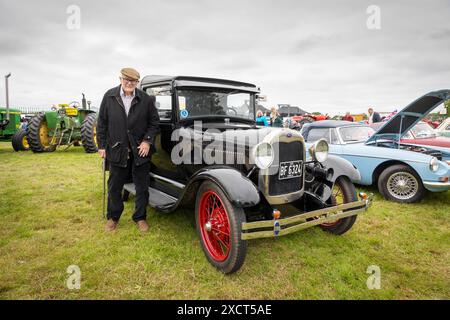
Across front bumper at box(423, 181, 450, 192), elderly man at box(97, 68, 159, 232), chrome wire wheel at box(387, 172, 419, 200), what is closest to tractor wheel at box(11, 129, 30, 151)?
elderly man at box(97, 68, 159, 232)

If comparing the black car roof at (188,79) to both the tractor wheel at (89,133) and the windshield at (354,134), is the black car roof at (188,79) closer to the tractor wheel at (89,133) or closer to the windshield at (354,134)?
the windshield at (354,134)

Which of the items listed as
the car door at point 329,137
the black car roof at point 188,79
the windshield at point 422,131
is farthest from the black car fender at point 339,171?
the windshield at point 422,131

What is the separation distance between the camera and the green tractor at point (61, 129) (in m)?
9.30

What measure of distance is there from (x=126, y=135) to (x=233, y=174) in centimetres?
152

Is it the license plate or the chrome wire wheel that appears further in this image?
the chrome wire wheel

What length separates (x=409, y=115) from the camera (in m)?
5.21

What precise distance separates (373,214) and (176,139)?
10.3 feet

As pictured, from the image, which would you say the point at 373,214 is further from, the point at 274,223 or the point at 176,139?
the point at 176,139

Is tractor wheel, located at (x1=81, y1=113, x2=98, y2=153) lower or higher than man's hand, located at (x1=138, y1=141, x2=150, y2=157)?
higher

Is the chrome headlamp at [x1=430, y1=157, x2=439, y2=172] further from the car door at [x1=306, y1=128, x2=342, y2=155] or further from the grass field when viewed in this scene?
the car door at [x1=306, y1=128, x2=342, y2=155]

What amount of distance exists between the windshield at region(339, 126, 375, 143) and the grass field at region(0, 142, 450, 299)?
6.18ft

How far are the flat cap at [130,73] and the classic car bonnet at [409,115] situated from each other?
15.1 feet

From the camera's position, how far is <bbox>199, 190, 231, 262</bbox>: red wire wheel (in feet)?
8.55

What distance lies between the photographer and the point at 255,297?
224 cm
